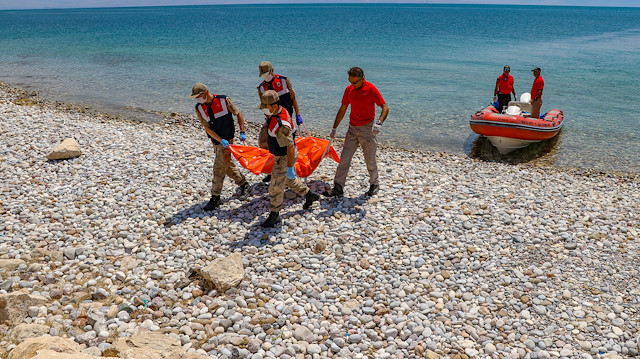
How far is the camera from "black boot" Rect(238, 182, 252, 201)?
8148 mm

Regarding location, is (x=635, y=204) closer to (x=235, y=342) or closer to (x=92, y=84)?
(x=235, y=342)

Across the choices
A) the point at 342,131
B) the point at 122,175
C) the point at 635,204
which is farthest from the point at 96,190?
the point at 635,204

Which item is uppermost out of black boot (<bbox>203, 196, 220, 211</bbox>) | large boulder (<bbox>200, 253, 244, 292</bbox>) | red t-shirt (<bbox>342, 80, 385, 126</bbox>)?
red t-shirt (<bbox>342, 80, 385, 126</bbox>)

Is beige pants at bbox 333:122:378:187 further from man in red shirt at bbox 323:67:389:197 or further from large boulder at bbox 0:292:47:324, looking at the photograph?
large boulder at bbox 0:292:47:324

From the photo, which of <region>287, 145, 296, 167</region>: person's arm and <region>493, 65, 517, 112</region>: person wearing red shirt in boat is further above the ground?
<region>493, 65, 517, 112</region>: person wearing red shirt in boat

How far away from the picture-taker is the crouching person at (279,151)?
641 cm

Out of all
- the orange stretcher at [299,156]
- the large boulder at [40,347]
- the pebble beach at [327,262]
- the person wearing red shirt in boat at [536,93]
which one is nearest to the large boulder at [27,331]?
the pebble beach at [327,262]

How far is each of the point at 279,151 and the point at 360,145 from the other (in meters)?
1.99

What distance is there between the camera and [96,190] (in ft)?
26.9

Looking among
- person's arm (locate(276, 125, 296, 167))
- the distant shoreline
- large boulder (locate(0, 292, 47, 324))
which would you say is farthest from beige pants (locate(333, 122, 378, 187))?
large boulder (locate(0, 292, 47, 324))

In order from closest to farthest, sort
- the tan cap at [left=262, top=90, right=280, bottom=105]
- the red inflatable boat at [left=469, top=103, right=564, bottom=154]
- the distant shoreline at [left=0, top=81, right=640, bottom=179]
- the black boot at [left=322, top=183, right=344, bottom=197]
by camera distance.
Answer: the tan cap at [left=262, top=90, right=280, bottom=105] < the black boot at [left=322, top=183, right=344, bottom=197] < the distant shoreline at [left=0, top=81, right=640, bottom=179] < the red inflatable boat at [left=469, top=103, right=564, bottom=154]

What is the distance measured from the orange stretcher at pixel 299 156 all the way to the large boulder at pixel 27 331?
3675 mm

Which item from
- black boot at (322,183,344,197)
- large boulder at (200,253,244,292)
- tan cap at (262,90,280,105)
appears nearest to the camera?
large boulder at (200,253,244,292)

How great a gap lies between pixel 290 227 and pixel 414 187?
3051 millimetres
